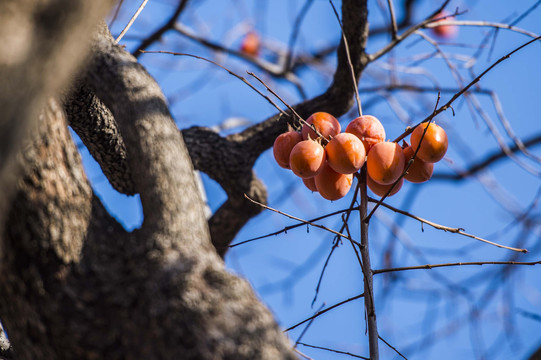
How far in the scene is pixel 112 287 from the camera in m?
0.72

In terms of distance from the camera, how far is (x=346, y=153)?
95cm

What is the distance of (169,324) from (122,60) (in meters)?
0.52

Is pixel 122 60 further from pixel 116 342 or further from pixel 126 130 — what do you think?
pixel 116 342

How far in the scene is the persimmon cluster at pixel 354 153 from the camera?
962 millimetres

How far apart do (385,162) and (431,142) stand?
11 cm

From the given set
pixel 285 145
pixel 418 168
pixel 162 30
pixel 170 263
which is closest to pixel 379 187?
pixel 418 168

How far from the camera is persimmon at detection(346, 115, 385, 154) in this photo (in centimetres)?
104

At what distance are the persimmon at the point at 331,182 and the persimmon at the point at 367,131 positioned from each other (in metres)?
0.09

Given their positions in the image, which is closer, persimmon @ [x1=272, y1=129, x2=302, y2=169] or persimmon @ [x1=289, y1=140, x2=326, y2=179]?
persimmon @ [x1=289, y1=140, x2=326, y2=179]

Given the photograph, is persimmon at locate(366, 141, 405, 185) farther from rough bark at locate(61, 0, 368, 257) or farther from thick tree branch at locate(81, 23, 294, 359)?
rough bark at locate(61, 0, 368, 257)

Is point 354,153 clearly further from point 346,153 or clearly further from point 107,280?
point 107,280

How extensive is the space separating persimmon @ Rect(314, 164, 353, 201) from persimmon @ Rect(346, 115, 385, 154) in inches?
3.5

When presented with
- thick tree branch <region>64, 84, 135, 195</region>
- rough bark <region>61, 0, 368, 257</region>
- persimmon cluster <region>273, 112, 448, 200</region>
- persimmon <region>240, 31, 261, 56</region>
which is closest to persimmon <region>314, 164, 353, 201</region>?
persimmon cluster <region>273, 112, 448, 200</region>

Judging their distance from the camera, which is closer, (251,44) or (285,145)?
(285,145)
